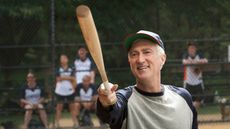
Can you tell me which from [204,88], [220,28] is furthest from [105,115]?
[220,28]

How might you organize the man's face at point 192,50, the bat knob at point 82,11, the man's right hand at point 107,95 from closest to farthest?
the bat knob at point 82,11 < the man's right hand at point 107,95 < the man's face at point 192,50

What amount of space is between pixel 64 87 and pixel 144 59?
24.5 feet

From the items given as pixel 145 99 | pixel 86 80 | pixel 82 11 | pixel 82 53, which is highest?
pixel 82 11

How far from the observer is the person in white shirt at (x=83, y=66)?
1016 centimetres

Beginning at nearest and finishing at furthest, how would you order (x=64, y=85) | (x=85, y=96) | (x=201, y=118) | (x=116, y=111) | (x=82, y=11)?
1. (x=82, y=11)
2. (x=116, y=111)
3. (x=64, y=85)
4. (x=85, y=96)
5. (x=201, y=118)

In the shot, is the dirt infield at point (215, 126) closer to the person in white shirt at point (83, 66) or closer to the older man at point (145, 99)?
the person in white shirt at point (83, 66)

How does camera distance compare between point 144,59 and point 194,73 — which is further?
point 194,73

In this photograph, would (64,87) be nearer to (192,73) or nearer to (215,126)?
(192,73)

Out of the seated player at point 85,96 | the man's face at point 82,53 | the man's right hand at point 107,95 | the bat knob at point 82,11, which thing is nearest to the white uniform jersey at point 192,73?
the seated player at point 85,96

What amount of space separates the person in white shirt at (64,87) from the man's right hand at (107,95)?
7442 mm

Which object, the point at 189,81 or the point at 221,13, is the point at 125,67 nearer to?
the point at 189,81

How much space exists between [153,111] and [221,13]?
9.58 metres

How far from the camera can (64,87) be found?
33.4 feet

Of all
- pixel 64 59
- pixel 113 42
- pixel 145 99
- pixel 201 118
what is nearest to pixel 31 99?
pixel 64 59
